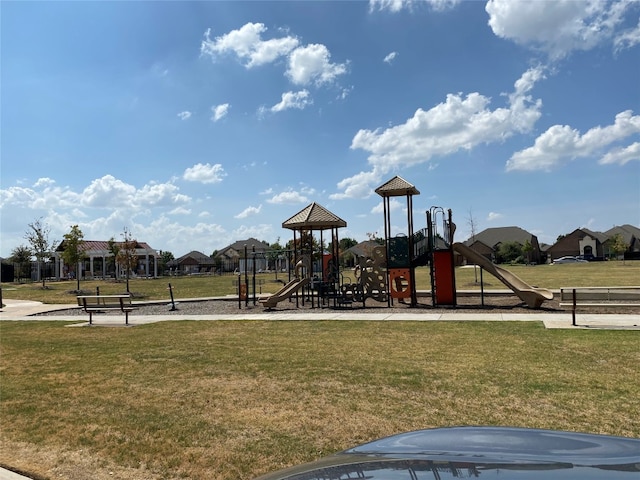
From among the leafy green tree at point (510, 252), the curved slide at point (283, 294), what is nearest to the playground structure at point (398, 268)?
the curved slide at point (283, 294)

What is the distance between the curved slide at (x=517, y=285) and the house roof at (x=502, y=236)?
87.6m

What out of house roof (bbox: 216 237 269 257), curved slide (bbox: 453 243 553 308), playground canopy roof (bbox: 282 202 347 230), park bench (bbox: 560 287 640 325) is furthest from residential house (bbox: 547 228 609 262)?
park bench (bbox: 560 287 640 325)

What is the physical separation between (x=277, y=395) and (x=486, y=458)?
185 inches

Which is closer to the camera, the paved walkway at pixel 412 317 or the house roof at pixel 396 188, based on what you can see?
the paved walkway at pixel 412 317

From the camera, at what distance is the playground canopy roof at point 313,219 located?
22.0 meters

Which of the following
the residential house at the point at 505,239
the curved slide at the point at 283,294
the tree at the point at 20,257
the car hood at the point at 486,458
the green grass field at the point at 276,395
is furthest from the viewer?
the residential house at the point at 505,239

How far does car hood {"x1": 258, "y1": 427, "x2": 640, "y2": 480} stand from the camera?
5.40 feet

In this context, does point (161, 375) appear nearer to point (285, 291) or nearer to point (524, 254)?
point (285, 291)

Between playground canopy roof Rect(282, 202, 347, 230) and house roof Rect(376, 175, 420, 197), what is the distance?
2679 mm

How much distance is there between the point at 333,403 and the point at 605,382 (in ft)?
12.1

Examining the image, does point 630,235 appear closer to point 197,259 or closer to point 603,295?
point 197,259

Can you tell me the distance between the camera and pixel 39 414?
5.86 m

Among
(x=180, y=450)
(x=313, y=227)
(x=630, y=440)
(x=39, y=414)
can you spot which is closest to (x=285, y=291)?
(x=313, y=227)

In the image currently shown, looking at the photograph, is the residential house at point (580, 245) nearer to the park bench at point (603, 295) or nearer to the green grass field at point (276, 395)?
the park bench at point (603, 295)
